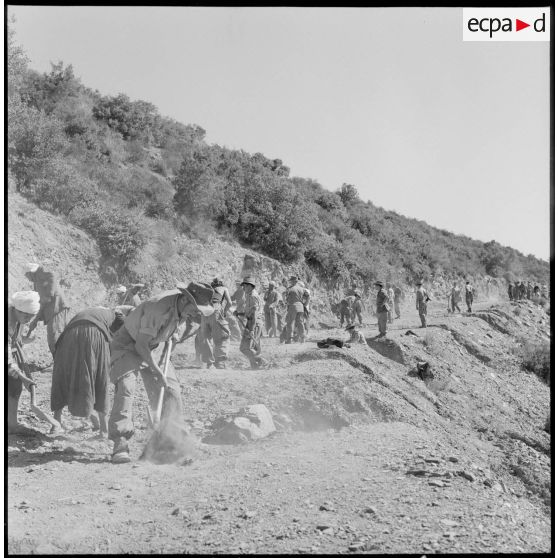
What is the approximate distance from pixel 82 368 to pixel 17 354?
36.5 inches

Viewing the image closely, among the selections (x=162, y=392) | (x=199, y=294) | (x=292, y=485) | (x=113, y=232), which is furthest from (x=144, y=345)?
(x=113, y=232)

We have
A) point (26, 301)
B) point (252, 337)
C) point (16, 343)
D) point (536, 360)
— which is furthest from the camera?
point (536, 360)

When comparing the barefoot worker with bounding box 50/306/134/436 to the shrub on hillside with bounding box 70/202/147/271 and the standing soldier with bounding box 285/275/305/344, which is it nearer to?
the standing soldier with bounding box 285/275/305/344

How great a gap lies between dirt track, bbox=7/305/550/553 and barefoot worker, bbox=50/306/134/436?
47 cm

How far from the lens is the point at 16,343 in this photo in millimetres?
6039

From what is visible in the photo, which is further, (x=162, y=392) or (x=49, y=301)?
(x=49, y=301)

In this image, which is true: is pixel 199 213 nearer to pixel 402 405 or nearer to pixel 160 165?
pixel 160 165

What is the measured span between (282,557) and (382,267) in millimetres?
25700

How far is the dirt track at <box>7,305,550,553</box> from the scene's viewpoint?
13.8 ft

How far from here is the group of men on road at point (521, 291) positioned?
1318 inches

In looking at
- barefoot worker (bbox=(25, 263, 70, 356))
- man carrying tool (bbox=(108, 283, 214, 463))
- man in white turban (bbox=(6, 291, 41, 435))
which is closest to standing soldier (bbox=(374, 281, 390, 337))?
barefoot worker (bbox=(25, 263, 70, 356))

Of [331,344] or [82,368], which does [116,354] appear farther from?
[331,344]

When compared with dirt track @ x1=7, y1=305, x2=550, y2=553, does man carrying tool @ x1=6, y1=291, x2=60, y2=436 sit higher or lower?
higher

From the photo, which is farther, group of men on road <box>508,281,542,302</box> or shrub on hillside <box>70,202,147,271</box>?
group of men on road <box>508,281,542,302</box>
